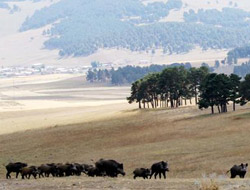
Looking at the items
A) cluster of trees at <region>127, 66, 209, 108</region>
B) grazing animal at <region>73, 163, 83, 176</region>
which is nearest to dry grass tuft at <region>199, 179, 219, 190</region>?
grazing animal at <region>73, 163, 83, 176</region>

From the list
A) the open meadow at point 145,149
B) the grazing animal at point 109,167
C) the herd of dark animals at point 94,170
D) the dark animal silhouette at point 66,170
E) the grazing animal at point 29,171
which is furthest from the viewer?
the dark animal silhouette at point 66,170

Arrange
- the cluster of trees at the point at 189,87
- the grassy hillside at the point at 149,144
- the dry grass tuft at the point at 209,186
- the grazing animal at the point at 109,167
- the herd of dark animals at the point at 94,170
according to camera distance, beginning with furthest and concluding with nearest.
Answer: the cluster of trees at the point at 189,87 → the grassy hillside at the point at 149,144 → the herd of dark animals at the point at 94,170 → the grazing animal at the point at 109,167 → the dry grass tuft at the point at 209,186

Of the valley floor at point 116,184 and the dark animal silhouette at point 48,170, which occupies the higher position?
the valley floor at point 116,184

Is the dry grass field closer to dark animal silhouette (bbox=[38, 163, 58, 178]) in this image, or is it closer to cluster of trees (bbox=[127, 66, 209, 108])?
dark animal silhouette (bbox=[38, 163, 58, 178])

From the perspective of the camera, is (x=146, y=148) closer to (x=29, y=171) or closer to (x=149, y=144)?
(x=149, y=144)

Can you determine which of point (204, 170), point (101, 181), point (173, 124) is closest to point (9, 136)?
point (173, 124)

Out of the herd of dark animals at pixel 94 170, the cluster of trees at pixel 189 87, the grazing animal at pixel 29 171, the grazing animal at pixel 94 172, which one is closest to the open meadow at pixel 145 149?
the herd of dark animals at pixel 94 170

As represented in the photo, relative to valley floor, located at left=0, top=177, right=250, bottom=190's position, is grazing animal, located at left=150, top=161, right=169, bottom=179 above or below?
below

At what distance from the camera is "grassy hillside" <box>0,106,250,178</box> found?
159ft

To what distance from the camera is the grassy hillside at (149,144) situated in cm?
4844

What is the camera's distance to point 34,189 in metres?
31.4

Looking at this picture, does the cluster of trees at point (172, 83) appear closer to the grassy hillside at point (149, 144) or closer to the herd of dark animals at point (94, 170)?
the grassy hillside at point (149, 144)

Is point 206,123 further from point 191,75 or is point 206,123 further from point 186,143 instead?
point 191,75

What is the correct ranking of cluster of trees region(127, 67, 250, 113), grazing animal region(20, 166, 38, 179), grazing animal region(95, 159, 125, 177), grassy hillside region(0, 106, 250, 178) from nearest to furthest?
grazing animal region(95, 159, 125, 177), grazing animal region(20, 166, 38, 179), grassy hillside region(0, 106, 250, 178), cluster of trees region(127, 67, 250, 113)
